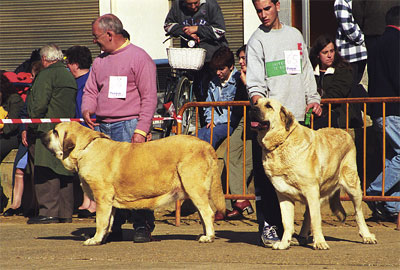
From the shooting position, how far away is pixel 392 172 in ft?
32.4

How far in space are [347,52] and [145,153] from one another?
15.1ft

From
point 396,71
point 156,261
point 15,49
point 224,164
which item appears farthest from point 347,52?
point 15,49

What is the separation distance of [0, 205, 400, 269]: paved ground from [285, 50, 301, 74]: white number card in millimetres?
1677

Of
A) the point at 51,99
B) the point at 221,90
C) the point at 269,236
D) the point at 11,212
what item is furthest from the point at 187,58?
the point at 269,236

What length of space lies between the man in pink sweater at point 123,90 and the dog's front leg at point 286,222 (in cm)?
152

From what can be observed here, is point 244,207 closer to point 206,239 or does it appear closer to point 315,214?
point 206,239

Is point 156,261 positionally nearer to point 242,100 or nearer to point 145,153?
point 145,153

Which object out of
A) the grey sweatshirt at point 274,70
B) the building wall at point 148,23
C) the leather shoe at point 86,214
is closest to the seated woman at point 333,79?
the grey sweatshirt at point 274,70

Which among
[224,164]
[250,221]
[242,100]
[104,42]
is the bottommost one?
[250,221]

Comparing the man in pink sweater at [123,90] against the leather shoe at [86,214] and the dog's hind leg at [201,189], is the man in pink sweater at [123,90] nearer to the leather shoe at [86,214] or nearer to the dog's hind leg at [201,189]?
the dog's hind leg at [201,189]

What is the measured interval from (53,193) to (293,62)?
444cm

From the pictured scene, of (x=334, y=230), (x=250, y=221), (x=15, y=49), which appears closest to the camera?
(x=334, y=230)

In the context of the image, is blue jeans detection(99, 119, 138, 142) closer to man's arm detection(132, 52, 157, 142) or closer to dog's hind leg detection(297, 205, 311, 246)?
man's arm detection(132, 52, 157, 142)

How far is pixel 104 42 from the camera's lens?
27.1 feet
